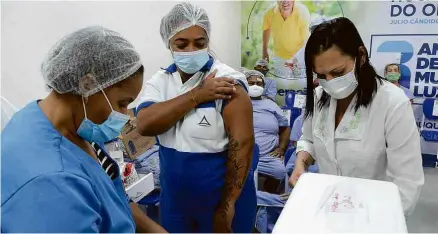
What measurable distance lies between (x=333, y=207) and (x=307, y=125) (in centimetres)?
66

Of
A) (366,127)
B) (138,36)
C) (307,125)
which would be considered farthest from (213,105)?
(138,36)

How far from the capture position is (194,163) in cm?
128

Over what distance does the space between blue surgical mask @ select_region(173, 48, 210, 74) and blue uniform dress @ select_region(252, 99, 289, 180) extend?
1619 mm

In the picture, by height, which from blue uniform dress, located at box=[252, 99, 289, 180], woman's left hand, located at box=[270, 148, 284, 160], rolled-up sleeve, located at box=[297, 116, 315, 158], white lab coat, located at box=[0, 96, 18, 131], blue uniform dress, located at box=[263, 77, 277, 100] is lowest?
woman's left hand, located at box=[270, 148, 284, 160]

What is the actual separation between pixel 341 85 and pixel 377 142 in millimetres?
228

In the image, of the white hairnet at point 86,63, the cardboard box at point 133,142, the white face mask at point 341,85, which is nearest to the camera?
the white hairnet at point 86,63

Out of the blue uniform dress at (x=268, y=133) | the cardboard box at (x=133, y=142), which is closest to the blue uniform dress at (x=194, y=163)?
the cardboard box at (x=133, y=142)

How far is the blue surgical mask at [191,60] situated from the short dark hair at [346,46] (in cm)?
38

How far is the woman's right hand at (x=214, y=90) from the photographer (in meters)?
1.21

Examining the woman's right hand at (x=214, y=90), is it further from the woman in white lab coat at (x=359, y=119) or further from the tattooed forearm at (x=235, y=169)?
the woman in white lab coat at (x=359, y=119)

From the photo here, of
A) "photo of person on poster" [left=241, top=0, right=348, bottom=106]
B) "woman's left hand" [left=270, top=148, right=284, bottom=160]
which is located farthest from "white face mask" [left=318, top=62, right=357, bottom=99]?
"photo of person on poster" [left=241, top=0, right=348, bottom=106]

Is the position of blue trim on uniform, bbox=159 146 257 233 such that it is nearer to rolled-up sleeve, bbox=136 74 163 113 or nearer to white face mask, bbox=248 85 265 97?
rolled-up sleeve, bbox=136 74 163 113

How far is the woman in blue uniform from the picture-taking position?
1.24 metres

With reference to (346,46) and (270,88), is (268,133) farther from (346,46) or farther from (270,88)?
(346,46)
